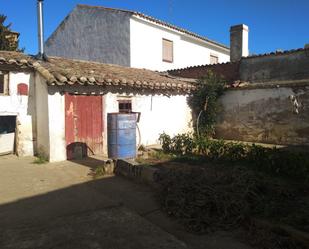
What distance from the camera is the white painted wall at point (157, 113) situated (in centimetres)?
1214

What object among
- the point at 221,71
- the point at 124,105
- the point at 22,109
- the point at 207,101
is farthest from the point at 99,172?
the point at 221,71

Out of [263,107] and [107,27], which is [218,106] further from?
[107,27]

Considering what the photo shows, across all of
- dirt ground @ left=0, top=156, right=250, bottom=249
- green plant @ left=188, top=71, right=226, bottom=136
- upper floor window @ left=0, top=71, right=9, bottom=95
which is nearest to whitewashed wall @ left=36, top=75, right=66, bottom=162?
upper floor window @ left=0, top=71, right=9, bottom=95

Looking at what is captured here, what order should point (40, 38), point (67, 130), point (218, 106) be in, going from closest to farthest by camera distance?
1. point (67, 130)
2. point (40, 38)
3. point (218, 106)

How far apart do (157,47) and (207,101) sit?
7066 mm

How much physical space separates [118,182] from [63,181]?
4.59ft

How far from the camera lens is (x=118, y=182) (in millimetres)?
7340

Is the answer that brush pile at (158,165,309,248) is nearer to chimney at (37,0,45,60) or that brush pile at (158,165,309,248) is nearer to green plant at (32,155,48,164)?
green plant at (32,155,48,164)

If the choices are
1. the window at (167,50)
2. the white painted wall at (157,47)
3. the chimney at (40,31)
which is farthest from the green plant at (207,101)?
the chimney at (40,31)

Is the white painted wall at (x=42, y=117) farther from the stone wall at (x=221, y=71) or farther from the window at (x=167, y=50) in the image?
the window at (x=167, y=50)

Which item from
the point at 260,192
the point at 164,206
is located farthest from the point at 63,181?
the point at 260,192

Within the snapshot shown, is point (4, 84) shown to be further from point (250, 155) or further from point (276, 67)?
point (276, 67)

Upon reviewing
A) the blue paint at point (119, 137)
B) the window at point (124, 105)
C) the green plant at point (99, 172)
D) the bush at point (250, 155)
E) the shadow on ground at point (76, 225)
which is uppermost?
the window at point (124, 105)

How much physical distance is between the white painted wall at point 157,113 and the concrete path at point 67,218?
15.4ft
